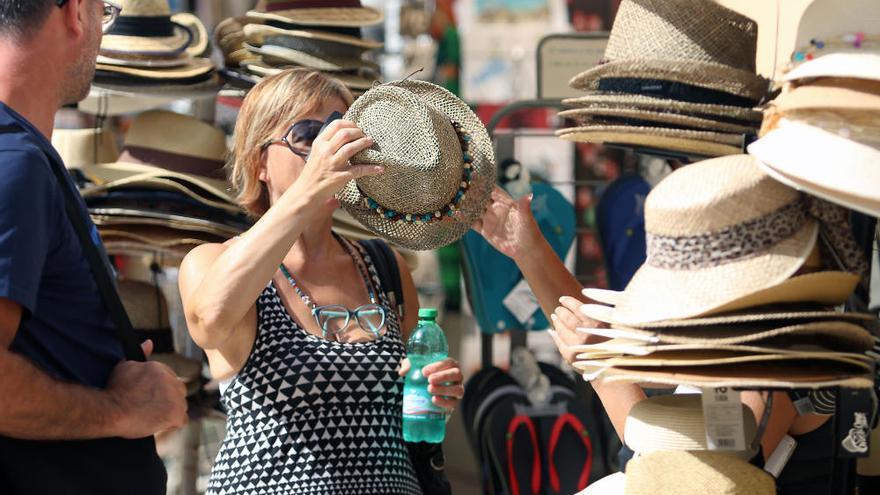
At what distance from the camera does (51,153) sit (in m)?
2.32

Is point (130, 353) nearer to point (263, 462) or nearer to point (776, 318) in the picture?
point (263, 462)

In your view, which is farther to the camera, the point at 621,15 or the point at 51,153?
the point at 621,15

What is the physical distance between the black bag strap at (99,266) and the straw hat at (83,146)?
99.3 inches

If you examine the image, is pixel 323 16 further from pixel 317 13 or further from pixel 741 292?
pixel 741 292

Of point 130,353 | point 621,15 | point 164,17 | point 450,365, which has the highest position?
point 621,15

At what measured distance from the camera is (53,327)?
2.31 m

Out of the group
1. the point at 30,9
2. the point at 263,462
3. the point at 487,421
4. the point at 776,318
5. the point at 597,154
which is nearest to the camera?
the point at 776,318

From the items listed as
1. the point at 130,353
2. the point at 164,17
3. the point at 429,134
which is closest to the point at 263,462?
the point at 130,353

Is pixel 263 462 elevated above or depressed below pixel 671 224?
below

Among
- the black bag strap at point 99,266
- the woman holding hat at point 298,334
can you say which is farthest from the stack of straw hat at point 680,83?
the black bag strap at point 99,266

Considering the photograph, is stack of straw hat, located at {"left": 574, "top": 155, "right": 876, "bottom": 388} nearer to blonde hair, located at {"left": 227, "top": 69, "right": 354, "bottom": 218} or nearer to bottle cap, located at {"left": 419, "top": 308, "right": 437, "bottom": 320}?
bottle cap, located at {"left": 419, "top": 308, "right": 437, "bottom": 320}

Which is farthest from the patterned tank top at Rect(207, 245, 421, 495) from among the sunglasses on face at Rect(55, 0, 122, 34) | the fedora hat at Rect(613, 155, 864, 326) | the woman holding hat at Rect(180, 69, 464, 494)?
the fedora hat at Rect(613, 155, 864, 326)

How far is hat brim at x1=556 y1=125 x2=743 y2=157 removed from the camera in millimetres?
2404

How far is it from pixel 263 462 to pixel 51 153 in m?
1.00
